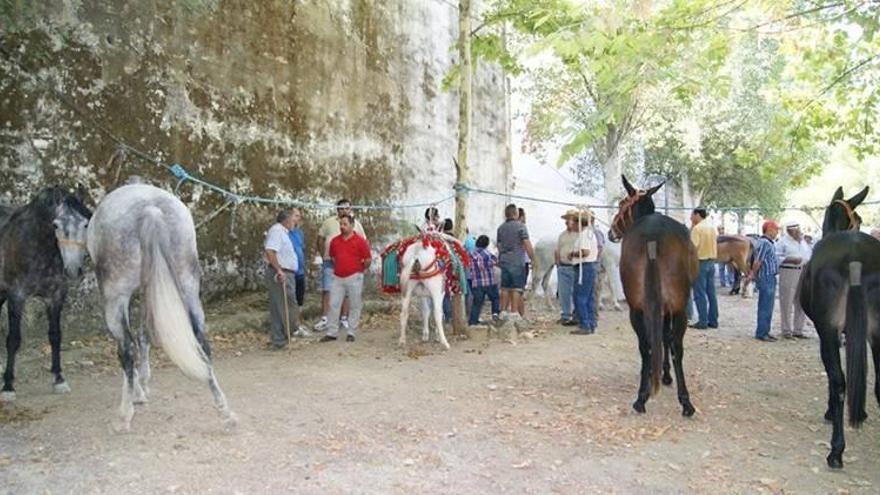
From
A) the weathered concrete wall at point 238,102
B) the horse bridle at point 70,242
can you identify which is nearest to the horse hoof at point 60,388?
the horse bridle at point 70,242

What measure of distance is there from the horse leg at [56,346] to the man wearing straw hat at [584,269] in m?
6.85

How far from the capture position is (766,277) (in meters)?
10.3

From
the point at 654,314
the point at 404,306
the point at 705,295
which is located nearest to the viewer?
the point at 654,314

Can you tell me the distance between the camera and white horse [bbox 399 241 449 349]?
29.0 feet

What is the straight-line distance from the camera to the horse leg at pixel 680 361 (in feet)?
18.7

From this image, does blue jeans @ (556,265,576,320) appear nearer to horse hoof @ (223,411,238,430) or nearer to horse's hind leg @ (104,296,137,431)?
horse hoof @ (223,411,238,430)

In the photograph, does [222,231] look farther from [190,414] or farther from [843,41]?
[843,41]

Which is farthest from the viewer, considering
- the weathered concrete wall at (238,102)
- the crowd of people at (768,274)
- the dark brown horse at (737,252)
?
the dark brown horse at (737,252)

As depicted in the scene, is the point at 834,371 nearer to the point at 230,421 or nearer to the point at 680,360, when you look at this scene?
the point at 680,360

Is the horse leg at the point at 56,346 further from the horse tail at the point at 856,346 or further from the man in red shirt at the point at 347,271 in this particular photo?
the horse tail at the point at 856,346

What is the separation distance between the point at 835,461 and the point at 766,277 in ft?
20.3

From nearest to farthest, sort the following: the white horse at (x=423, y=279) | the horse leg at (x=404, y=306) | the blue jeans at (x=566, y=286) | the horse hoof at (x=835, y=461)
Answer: the horse hoof at (x=835, y=461)
the white horse at (x=423, y=279)
the horse leg at (x=404, y=306)
the blue jeans at (x=566, y=286)

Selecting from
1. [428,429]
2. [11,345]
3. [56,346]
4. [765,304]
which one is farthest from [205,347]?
[765,304]

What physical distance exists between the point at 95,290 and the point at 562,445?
6140mm
